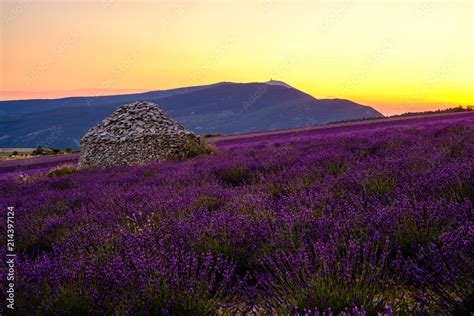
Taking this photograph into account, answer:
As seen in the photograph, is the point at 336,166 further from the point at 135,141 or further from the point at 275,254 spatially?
the point at 135,141

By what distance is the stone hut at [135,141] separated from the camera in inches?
486

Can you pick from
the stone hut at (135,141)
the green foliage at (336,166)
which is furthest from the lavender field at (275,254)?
the stone hut at (135,141)

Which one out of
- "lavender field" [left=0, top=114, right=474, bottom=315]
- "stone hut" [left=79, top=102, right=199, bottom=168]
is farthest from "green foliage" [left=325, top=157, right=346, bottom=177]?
"stone hut" [left=79, top=102, right=199, bottom=168]

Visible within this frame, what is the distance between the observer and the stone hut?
40.5 feet

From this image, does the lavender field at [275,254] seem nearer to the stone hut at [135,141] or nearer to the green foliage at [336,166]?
the green foliage at [336,166]

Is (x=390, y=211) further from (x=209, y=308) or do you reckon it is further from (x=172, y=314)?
(x=172, y=314)

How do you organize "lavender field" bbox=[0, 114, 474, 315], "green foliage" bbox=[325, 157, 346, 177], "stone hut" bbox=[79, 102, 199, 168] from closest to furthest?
"lavender field" bbox=[0, 114, 474, 315] → "green foliage" bbox=[325, 157, 346, 177] → "stone hut" bbox=[79, 102, 199, 168]

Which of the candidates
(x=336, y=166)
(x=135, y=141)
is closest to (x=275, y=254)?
(x=336, y=166)

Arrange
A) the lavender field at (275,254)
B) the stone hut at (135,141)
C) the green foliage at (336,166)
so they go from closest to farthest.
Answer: the lavender field at (275,254) < the green foliage at (336,166) < the stone hut at (135,141)

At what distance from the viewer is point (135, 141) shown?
1248 centimetres

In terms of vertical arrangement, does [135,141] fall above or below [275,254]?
above

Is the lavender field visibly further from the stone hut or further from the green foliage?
the stone hut

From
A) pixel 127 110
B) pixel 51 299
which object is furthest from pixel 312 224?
pixel 127 110

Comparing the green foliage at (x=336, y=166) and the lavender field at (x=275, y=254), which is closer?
the lavender field at (x=275, y=254)
